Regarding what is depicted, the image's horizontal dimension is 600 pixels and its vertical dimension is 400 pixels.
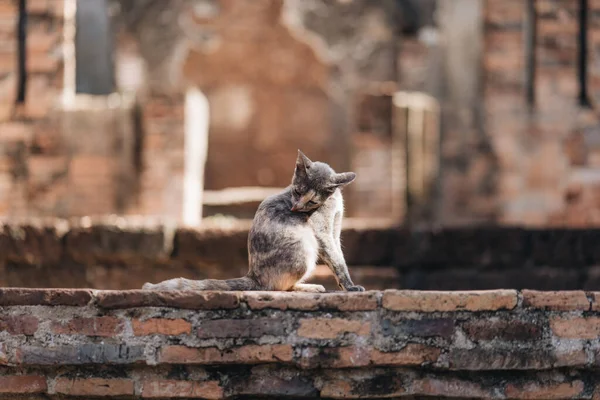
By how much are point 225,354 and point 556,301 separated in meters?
1.03

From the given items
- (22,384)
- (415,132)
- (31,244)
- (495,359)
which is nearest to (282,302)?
(495,359)

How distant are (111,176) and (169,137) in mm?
613

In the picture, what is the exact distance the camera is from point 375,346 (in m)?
2.73

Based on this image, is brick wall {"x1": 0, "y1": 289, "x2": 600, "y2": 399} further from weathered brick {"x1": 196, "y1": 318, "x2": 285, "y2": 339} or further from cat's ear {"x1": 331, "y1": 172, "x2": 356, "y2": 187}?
cat's ear {"x1": 331, "y1": 172, "x2": 356, "y2": 187}

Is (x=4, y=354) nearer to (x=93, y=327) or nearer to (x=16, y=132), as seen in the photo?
(x=93, y=327)

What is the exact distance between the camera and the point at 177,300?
272 cm

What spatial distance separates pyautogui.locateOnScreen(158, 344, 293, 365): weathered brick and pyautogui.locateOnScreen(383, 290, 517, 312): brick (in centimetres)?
35

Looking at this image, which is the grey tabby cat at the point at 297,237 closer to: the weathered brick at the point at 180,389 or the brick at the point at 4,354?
the weathered brick at the point at 180,389

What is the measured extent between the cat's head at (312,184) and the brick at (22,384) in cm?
105

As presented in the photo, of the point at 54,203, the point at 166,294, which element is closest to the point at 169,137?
the point at 54,203

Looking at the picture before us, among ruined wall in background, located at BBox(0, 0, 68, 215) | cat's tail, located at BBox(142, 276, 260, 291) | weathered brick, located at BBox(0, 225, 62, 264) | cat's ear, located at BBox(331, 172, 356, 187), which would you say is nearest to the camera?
cat's tail, located at BBox(142, 276, 260, 291)

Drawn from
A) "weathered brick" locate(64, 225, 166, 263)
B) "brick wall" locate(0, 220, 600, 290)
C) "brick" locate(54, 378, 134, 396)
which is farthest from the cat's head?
"weathered brick" locate(64, 225, 166, 263)

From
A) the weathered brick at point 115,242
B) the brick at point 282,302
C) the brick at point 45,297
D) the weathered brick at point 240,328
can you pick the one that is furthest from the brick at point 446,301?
the weathered brick at point 115,242

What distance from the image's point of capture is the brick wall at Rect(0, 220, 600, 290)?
19.8ft
